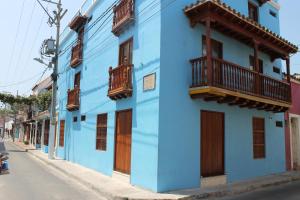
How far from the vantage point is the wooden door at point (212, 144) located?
9.89 metres

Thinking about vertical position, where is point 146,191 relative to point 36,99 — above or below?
below

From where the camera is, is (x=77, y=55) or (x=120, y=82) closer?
(x=120, y=82)

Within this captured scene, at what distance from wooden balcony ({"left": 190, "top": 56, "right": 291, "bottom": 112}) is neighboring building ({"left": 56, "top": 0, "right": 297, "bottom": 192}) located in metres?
0.03

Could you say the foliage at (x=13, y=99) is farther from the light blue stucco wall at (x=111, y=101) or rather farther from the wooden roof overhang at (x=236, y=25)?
the wooden roof overhang at (x=236, y=25)

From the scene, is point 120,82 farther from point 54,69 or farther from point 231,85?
point 54,69

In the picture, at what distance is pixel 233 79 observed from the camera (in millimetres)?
9836

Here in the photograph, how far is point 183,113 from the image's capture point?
30.5 ft

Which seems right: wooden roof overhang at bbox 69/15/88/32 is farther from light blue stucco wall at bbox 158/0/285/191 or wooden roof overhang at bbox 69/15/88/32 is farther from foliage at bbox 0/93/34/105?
foliage at bbox 0/93/34/105

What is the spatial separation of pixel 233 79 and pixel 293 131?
8043 millimetres

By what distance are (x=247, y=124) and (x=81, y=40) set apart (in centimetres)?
966

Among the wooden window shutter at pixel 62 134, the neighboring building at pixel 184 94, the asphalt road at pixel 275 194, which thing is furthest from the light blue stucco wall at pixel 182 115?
the wooden window shutter at pixel 62 134

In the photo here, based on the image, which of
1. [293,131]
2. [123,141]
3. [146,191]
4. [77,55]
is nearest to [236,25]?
[123,141]

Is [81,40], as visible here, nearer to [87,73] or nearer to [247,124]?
[87,73]

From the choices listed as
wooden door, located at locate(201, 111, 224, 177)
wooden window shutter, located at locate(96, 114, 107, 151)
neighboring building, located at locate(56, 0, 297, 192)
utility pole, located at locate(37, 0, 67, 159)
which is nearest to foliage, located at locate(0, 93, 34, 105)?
utility pole, located at locate(37, 0, 67, 159)
